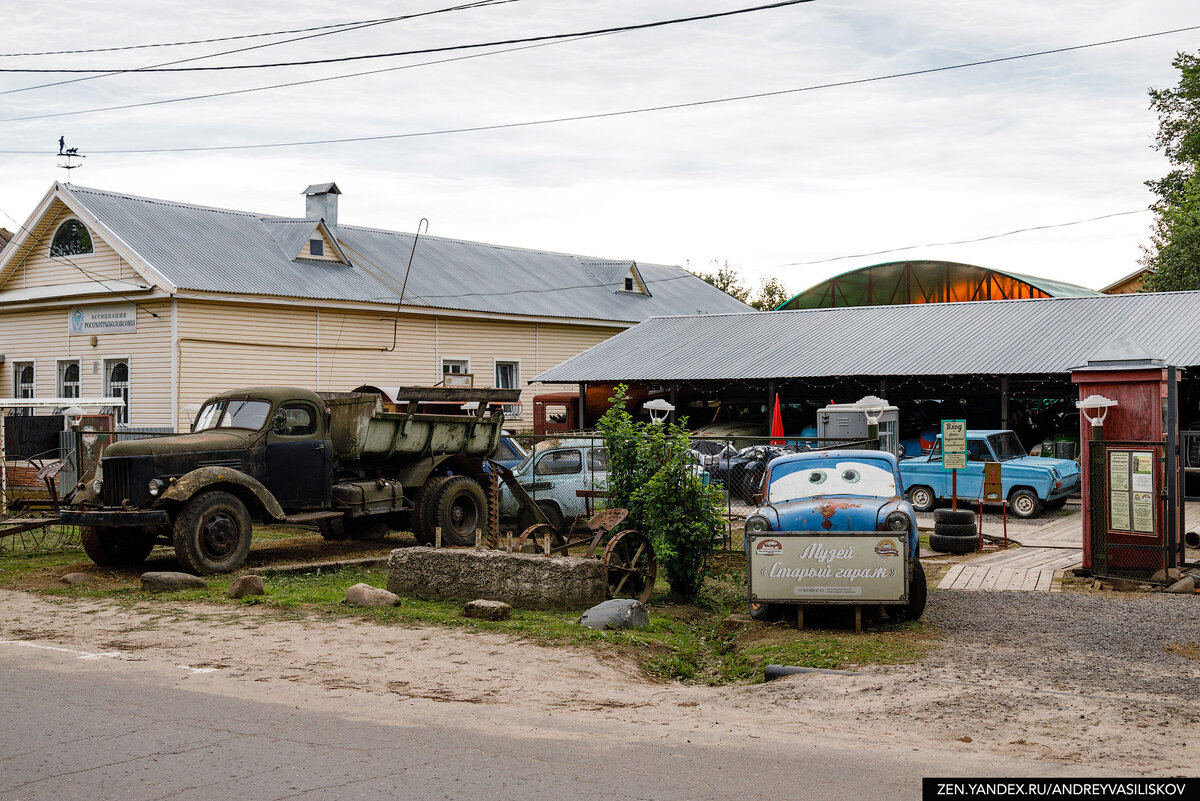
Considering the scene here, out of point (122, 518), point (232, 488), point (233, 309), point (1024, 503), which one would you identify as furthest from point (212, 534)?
point (233, 309)

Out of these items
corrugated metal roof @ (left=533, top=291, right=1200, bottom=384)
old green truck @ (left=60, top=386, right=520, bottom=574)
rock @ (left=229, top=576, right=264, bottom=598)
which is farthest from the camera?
corrugated metal roof @ (left=533, top=291, right=1200, bottom=384)

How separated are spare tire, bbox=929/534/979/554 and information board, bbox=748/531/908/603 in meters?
6.63

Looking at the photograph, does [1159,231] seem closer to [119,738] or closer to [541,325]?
[541,325]

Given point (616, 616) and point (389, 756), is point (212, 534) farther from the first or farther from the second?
point (389, 756)

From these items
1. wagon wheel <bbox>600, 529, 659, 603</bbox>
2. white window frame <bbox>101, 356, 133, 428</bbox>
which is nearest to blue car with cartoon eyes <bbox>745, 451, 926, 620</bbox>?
wagon wheel <bbox>600, 529, 659, 603</bbox>

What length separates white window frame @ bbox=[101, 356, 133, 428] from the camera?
28188 mm

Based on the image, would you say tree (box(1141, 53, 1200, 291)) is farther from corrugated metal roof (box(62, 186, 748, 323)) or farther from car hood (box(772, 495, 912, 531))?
car hood (box(772, 495, 912, 531))

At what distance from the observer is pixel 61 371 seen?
30.3 meters

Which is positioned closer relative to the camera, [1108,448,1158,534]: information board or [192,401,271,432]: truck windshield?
[1108,448,1158,534]: information board

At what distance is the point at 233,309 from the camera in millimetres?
28219

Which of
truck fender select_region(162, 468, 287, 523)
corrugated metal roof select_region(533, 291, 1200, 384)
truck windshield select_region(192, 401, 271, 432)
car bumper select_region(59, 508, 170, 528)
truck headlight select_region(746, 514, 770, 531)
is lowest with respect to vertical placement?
car bumper select_region(59, 508, 170, 528)

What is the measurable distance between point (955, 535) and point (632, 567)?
6457mm

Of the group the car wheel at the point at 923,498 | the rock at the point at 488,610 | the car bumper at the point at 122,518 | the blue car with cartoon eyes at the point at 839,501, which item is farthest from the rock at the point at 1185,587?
the car bumper at the point at 122,518

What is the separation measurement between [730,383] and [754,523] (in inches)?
818
